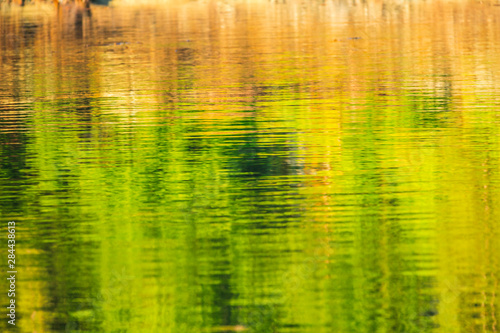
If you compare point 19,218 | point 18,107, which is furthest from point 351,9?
point 19,218

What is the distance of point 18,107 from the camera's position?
25.9 meters

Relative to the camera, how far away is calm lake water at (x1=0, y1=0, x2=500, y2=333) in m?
10.5

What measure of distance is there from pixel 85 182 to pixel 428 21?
38.8m

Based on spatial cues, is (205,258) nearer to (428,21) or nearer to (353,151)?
(353,151)

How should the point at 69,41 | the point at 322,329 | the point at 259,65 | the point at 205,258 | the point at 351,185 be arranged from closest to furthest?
the point at 322,329, the point at 205,258, the point at 351,185, the point at 259,65, the point at 69,41

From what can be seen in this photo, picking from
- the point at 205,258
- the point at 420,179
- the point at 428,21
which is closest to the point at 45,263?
the point at 205,258

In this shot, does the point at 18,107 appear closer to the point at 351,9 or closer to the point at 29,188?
the point at 29,188

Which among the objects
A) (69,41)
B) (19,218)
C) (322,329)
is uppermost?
(69,41)

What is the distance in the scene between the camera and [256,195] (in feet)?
50.1

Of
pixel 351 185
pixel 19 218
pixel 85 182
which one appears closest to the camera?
pixel 19 218

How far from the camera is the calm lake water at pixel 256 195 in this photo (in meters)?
10.5

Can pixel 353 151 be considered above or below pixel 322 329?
above

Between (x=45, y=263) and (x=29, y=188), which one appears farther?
(x=29, y=188)

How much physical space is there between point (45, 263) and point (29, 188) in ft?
15.2
